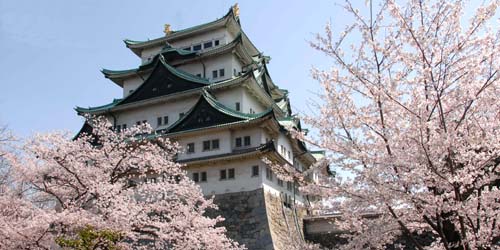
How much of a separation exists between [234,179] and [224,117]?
4.02 meters

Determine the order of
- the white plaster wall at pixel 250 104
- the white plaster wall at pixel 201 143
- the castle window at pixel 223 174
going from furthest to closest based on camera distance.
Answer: the white plaster wall at pixel 250 104 < the white plaster wall at pixel 201 143 < the castle window at pixel 223 174

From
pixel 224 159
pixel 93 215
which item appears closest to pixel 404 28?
pixel 93 215

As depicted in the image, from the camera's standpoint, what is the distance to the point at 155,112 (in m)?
32.9

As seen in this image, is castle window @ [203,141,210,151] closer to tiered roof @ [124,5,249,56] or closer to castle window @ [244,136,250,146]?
castle window @ [244,136,250,146]

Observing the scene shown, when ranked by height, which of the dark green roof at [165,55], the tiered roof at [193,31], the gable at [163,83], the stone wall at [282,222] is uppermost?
the tiered roof at [193,31]

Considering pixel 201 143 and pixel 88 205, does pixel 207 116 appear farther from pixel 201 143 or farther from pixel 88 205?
pixel 88 205

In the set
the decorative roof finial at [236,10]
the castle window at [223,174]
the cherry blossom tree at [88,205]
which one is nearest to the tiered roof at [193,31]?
the decorative roof finial at [236,10]

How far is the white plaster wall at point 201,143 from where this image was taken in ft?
91.8

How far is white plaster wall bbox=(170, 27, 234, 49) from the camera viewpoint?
3594cm

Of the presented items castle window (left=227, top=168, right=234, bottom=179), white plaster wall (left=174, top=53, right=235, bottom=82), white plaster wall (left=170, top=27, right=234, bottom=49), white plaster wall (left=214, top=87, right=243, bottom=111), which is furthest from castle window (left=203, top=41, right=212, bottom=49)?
castle window (left=227, top=168, right=234, bottom=179)

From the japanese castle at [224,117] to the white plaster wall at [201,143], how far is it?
66 millimetres

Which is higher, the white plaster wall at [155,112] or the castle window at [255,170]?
the white plaster wall at [155,112]

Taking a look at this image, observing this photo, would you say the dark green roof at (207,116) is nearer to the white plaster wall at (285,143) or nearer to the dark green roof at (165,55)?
the white plaster wall at (285,143)

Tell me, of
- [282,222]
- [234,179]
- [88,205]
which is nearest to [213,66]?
[234,179]
